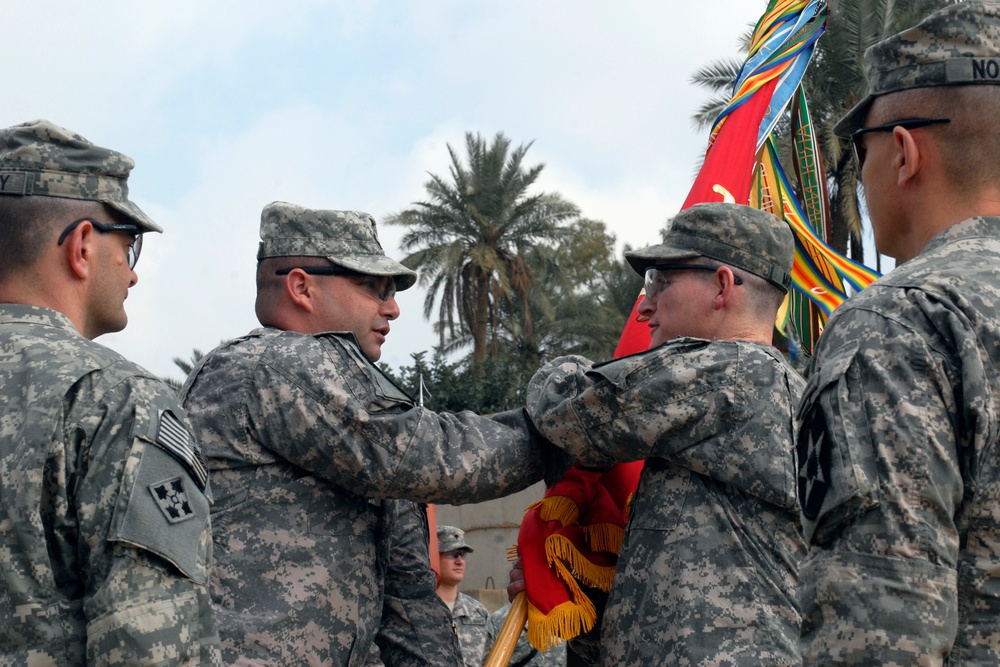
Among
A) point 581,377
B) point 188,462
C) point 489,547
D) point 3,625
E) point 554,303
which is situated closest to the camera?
point 3,625

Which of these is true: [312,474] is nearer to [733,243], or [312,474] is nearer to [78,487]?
[78,487]

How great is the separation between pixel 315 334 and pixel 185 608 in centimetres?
171

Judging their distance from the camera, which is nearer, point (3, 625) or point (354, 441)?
point (3, 625)

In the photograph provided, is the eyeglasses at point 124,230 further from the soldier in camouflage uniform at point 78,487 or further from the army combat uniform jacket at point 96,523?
the army combat uniform jacket at point 96,523

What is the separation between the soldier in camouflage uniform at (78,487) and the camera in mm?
2416

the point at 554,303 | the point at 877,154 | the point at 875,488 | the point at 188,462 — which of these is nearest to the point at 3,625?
the point at 188,462

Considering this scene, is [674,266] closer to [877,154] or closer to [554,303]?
[877,154]

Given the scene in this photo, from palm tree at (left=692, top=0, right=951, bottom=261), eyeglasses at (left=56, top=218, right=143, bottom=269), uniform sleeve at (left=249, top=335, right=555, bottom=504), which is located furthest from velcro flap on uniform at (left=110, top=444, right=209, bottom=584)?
palm tree at (left=692, top=0, right=951, bottom=261)

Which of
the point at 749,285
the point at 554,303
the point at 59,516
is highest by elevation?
the point at 554,303

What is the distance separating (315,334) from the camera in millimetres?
4066

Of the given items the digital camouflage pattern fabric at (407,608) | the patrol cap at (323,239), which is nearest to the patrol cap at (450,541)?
the digital camouflage pattern fabric at (407,608)

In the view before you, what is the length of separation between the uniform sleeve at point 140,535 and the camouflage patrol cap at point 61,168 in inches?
21.2

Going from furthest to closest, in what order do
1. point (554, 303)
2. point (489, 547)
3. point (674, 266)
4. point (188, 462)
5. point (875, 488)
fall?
point (554, 303), point (489, 547), point (674, 266), point (188, 462), point (875, 488)

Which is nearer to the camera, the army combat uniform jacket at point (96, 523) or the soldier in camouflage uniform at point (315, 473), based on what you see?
the army combat uniform jacket at point (96, 523)
